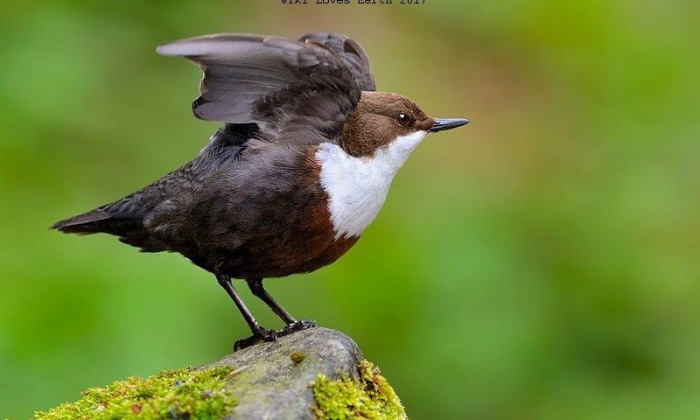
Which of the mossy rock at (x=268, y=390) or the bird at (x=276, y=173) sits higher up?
the bird at (x=276, y=173)

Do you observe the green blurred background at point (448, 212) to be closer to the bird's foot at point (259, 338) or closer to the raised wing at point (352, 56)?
the bird's foot at point (259, 338)

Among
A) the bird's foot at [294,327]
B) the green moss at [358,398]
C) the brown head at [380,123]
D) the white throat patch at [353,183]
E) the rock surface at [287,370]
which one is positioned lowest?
the green moss at [358,398]

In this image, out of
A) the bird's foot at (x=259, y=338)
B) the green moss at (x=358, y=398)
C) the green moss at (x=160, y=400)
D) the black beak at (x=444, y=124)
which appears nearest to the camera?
the green moss at (x=160, y=400)

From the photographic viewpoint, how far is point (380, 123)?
4555 millimetres

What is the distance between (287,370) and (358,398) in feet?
0.87

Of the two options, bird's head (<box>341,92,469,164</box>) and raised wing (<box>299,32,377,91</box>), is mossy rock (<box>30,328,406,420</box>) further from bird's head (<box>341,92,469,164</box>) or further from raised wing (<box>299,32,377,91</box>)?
raised wing (<box>299,32,377,91</box>)

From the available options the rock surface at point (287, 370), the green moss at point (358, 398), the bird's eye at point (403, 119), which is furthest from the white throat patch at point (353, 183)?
the green moss at point (358, 398)

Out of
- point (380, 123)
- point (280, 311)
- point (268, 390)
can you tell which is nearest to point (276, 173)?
point (380, 123)

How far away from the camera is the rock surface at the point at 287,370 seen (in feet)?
10.4

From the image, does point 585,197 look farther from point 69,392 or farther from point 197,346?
point 69,392

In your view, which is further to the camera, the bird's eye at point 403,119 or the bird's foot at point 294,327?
the bird's eye at point 403,119

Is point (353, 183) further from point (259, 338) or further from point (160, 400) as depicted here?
point (160, 400)

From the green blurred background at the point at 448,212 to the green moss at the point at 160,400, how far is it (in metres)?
1.73

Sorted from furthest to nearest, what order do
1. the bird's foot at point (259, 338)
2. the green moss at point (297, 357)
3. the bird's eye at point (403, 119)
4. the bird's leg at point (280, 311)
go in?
the bird's eye at point (403, 119), the bird's leg at point (280, 311), the bird's foot at point (259, 338), the green moss at point (297, 357)
